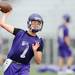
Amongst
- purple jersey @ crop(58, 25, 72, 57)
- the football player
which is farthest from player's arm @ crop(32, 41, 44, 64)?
purple jersey @ crop(58, 25, 72, 57)

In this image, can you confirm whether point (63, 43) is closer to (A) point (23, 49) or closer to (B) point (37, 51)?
(A) point (23, 49)

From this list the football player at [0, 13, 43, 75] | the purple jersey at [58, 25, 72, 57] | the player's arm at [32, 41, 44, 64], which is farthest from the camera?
the purple jersey at [58, 25, 72, 57]

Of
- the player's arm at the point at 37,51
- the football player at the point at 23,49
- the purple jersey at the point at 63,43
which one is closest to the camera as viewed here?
the player's arm at the point at 37,51

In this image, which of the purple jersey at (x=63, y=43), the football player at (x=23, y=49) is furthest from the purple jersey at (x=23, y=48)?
the purple jersey at (x=63, y=43)

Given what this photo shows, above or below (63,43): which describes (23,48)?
above

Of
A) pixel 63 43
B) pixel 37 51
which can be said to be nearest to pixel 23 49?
pixel 37 51

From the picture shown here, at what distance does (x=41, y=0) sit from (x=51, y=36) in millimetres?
3038

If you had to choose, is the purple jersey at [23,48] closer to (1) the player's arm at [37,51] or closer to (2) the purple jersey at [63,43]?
(1) the player's arm at [37,51]

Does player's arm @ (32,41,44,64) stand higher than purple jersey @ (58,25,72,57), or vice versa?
player's arm @ (32,41,44,64)

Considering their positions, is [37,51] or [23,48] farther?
[23,48]

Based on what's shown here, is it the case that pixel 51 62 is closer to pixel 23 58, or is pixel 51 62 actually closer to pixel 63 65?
pixel 63 65

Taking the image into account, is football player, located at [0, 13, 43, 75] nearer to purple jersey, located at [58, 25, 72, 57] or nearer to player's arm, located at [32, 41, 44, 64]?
player's arm, located at [32, 41, 44, 64]

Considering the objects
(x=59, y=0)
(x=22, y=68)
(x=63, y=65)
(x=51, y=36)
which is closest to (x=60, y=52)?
(x=63, y=65)

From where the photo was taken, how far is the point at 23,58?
403 inches
